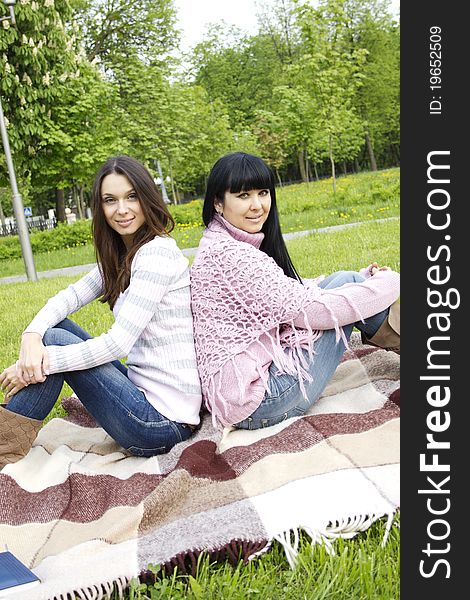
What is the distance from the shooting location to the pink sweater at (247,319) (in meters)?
2.98

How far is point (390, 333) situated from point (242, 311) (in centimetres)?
85

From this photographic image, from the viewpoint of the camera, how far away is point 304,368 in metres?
3.08

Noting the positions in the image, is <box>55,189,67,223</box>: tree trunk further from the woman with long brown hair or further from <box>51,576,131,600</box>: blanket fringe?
<box>51,576,131,600</box>: blanket fringe

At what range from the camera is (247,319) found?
3037 mm

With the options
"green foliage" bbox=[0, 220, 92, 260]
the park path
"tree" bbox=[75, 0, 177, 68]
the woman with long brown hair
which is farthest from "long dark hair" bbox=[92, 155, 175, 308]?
"tree" bbox=[75, 0, 177, 68]

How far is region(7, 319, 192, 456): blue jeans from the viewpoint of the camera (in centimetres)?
291

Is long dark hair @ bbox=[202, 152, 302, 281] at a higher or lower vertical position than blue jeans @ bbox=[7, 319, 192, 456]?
higher

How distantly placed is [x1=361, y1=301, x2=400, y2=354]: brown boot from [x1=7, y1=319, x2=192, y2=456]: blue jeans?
106 centimetres

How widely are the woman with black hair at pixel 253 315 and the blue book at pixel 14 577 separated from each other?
995 mm

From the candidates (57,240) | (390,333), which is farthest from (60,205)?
(390,333)

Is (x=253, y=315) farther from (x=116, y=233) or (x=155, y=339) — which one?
(x=116, y=233)

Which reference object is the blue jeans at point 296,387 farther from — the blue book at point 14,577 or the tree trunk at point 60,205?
the tree trunk at point 60,205

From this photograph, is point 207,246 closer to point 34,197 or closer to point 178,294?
point 178,294

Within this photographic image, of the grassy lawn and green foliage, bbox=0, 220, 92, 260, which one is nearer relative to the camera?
the grassy lawn
